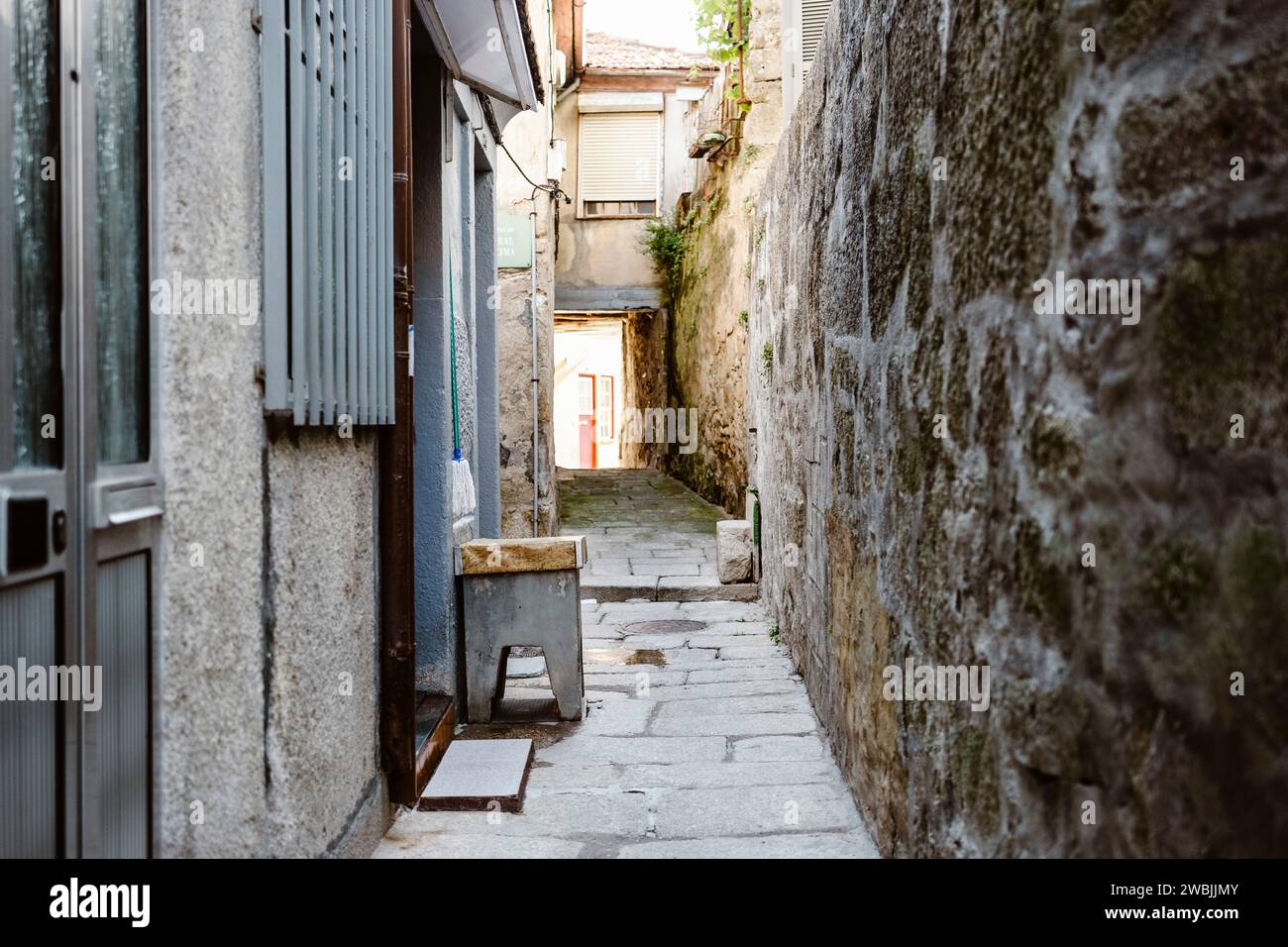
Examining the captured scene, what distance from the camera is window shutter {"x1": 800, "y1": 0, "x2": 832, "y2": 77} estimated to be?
7.65 meters

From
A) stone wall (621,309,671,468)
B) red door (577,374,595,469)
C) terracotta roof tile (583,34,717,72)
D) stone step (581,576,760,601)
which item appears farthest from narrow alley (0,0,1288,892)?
red door (577,374,595,469)

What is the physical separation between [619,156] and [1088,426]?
14506 mm

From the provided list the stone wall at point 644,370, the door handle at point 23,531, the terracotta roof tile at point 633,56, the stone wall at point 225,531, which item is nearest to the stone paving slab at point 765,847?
the stone wall at point 225,531

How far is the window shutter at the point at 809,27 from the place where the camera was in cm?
765

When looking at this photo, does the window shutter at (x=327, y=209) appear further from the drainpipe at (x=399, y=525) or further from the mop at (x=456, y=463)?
the mop at (x=456, y=463)

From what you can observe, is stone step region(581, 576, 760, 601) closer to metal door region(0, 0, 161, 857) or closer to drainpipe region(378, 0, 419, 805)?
drainpipe region(378, 0, 419, 805)

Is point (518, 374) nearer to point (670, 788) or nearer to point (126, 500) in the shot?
point (670, 788)

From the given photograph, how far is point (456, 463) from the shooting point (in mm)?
4219

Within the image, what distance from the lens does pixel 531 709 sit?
4254 millimetres

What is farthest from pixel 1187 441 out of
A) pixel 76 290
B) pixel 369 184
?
pixel 369 184

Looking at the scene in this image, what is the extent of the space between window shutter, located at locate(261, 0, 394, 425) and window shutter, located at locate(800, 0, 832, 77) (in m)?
5.21

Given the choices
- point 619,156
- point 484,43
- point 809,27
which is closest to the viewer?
point 484,43

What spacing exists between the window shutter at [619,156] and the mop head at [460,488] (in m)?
11.1

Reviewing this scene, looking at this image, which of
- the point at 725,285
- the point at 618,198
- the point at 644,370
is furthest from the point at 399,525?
the point at 644,370
